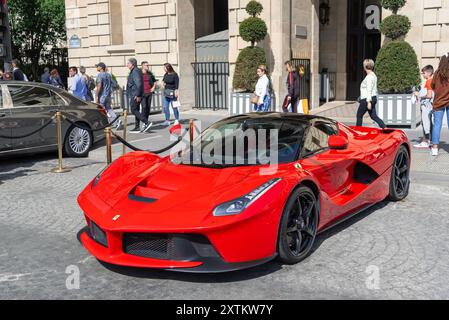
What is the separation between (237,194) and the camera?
14.1 feet

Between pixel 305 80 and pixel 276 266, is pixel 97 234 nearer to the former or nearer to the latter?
pixel 276 266

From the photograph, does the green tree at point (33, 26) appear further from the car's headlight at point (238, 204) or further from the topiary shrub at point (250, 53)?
the car's headlight at point (238, 204)

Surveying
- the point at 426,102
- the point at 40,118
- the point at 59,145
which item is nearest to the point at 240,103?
the point at 426,102

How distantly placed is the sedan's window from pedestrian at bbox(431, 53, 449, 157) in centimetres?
697

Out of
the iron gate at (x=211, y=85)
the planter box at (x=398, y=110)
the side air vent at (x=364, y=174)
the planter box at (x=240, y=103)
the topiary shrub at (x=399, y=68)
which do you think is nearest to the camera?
the side air vent at (x=364, y=174)

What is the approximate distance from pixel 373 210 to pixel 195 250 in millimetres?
3089

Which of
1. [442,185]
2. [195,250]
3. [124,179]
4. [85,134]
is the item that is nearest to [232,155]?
[124,179]

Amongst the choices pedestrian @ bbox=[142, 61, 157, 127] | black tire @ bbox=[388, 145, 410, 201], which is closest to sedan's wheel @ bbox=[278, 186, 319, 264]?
black tire @ bbox=[388, 145, 410, 201]

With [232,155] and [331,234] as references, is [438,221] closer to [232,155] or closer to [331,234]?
[331,234]

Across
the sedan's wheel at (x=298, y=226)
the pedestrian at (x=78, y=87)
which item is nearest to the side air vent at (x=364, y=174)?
the sedan's wheel at (x=298, y=226)

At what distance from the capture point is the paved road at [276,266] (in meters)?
4.11

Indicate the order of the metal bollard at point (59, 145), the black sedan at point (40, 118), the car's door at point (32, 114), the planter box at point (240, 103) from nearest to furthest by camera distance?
the metal bollard at point (59, 145) → the black sedan at point (40, 118) → the car's door at point (32, 114) → the planter box at point (240, 103)

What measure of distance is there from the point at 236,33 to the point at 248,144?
12.8m

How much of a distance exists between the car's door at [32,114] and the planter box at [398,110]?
25.9 feet
